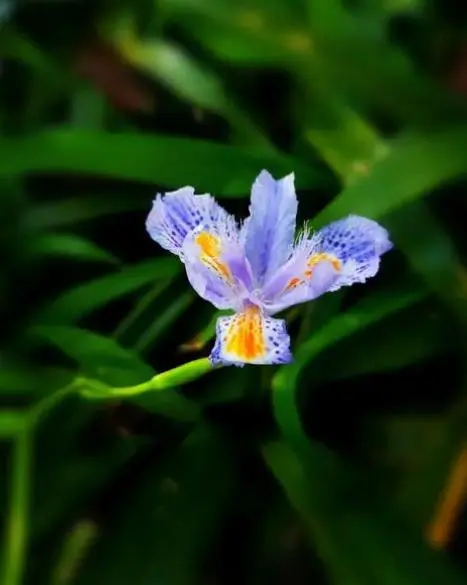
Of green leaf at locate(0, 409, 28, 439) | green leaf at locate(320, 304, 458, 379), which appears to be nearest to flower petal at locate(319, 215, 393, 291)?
green leaf at locate(320, 304, 458, 379)

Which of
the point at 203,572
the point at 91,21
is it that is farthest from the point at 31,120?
the point at 203,572

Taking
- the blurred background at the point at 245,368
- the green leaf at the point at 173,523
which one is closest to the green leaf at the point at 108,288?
the blurred background at the point at 245,368

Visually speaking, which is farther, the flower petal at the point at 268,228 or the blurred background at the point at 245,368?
the blurred background at the point at 245,368

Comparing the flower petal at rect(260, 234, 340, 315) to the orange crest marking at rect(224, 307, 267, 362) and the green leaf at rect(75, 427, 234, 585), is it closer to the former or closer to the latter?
the orange crest marking at rect(224, 307, 267, 362)

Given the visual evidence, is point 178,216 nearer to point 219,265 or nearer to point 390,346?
point 219,265

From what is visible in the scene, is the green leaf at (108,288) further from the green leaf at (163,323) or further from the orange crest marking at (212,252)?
the orange crest marking at (212,252)
